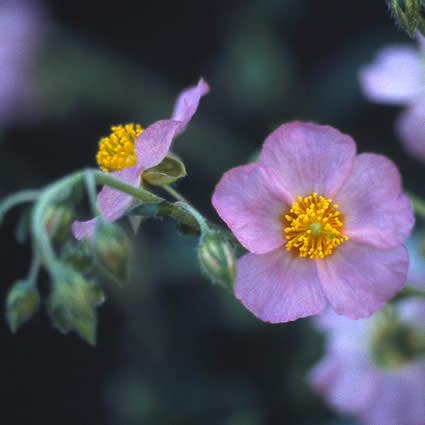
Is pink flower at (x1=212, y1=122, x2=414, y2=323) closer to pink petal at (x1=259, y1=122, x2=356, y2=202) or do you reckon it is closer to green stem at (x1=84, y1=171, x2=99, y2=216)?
pink petal at (x1=259, y1=122, x2=356, y2=202)

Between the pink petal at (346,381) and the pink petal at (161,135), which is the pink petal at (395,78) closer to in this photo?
the pink petal at (346,381)

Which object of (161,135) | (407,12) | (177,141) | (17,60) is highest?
(407,12)

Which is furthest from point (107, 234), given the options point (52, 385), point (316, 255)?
point (52, 385)

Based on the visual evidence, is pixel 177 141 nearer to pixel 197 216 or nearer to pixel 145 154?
pixel 145 154

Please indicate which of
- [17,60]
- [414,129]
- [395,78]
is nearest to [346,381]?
[414,129]

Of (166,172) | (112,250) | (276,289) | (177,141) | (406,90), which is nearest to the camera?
(112,250)

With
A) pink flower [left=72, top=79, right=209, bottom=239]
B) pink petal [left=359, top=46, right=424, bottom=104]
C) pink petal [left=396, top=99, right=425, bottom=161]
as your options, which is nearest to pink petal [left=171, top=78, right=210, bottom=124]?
pink flower [left=72, top=79, right=209, bottom=239]

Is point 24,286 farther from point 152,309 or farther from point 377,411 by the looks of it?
point 152,309

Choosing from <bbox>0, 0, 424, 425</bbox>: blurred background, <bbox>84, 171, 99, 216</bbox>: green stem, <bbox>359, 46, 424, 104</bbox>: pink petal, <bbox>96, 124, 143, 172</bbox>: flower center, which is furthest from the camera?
<bbox>0, 0, 424, 425</bbox>: blurred background

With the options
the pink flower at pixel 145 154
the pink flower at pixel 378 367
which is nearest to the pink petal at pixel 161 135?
the pink flower at pixel 145 154
